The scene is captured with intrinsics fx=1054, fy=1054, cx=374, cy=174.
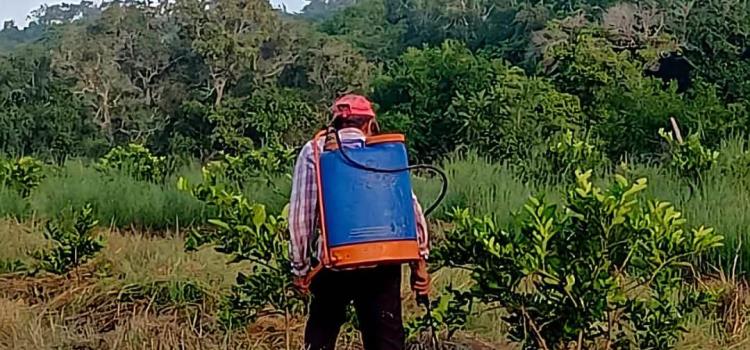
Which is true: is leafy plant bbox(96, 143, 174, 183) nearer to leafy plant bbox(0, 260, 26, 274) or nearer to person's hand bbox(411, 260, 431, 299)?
leafy plant bbox(0, 260, 26, 274)

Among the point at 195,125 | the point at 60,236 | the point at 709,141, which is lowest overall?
the point at 195,125

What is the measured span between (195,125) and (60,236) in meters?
21.7

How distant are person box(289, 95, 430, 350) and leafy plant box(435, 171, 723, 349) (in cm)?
45

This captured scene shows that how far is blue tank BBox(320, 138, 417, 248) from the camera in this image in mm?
3582

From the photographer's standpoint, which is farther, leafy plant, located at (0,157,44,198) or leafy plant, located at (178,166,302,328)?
leafy plant, located at (0,157,44,198)

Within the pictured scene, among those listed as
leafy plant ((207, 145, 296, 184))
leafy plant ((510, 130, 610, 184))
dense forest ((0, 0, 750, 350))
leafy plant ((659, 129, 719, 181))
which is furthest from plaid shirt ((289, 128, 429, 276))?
leafy plant ((207, 145, 296, 184))

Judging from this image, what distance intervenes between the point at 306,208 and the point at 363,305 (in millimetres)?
432

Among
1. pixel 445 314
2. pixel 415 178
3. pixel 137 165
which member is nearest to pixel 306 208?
pixel 445 314

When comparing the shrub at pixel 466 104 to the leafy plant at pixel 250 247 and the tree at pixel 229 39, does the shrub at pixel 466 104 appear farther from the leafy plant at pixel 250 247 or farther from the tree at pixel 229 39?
the leafy plant at pixel 250 247

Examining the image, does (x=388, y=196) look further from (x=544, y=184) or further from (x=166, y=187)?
(x=166, y=187)

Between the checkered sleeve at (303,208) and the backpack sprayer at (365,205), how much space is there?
0.07 meters

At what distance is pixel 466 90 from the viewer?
2519 centimetres

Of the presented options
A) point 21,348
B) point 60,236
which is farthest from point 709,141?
point 21,348

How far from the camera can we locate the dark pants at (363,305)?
149 inches
